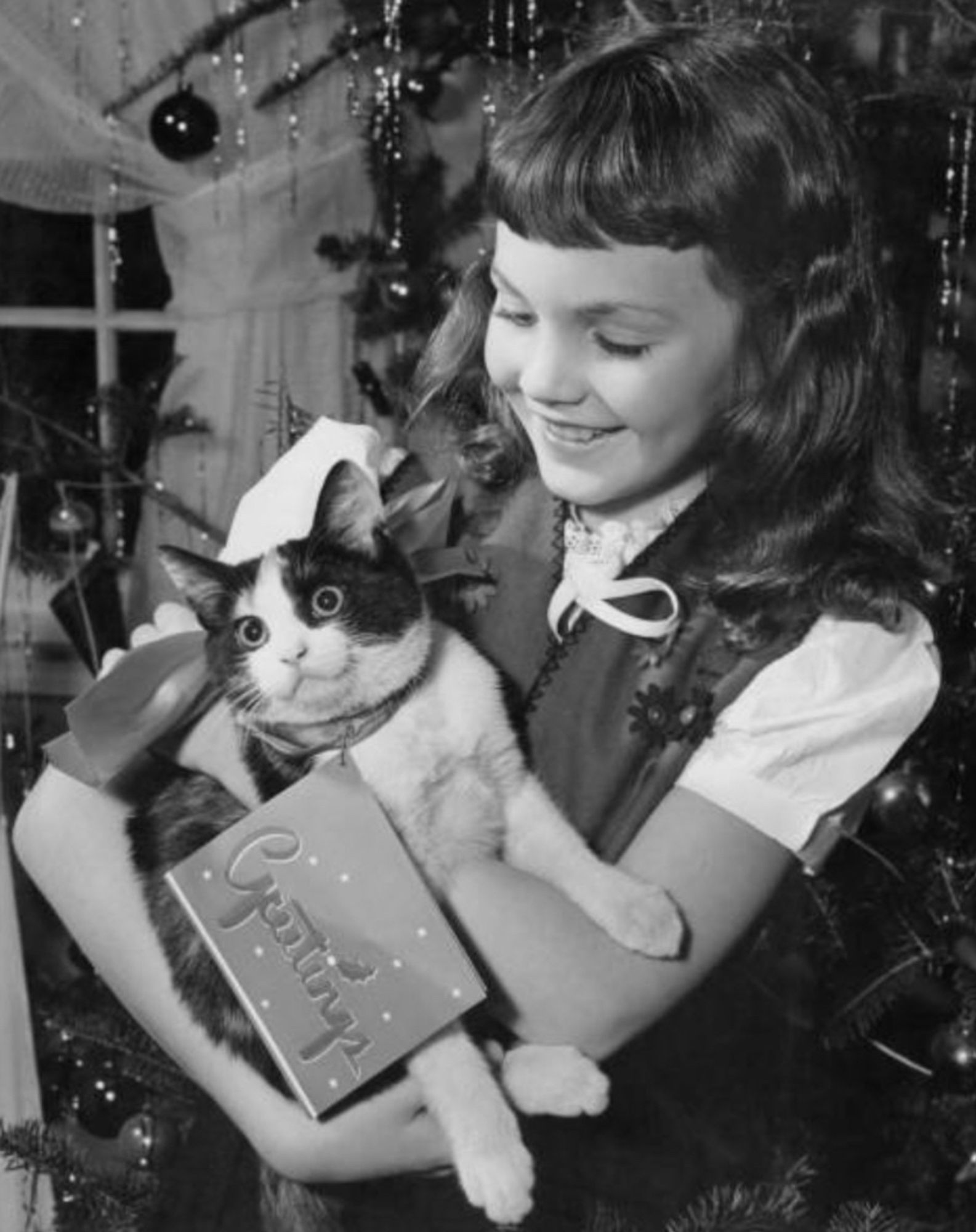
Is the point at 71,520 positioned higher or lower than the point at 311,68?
lower

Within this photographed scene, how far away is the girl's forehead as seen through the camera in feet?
1.90

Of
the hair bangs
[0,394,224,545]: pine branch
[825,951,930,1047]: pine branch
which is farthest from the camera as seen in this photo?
[825,951,930,1047]: pine branch

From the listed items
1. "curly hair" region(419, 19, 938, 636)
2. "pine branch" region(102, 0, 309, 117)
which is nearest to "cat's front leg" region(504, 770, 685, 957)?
"curly hair" region(419, 19, 938, 636)

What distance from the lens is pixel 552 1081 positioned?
599 mm

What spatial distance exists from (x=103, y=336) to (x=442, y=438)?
162 mm

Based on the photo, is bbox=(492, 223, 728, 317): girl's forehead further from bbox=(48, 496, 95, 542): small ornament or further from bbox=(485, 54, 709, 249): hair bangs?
bbox=(48, 496, 95, 542): small ornament

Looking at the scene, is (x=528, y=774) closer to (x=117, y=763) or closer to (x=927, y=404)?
(x=117, y=763)

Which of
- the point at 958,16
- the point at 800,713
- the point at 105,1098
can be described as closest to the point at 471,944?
the point at 800,713

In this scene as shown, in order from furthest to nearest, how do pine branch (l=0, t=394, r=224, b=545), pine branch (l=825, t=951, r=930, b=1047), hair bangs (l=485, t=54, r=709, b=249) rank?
1. pine branch (l=825, t=951, r=930, b=1047)
2. pine branch (l=0, t=394, r=224, b=545)
3. hair bangs (l=485, t=54, r=709, b=249)

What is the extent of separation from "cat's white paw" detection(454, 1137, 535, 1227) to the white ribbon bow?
186mm

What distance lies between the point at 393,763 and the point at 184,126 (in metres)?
0.29

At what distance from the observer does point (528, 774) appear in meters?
0.62

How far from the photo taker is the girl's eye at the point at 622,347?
589 millimetres

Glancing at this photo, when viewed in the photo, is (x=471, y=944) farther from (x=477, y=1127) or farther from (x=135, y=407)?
(x=135, y=407)
